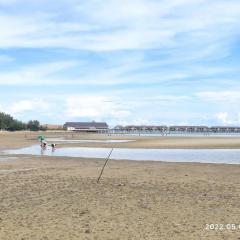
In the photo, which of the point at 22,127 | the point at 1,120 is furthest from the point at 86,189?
the point at 22,127

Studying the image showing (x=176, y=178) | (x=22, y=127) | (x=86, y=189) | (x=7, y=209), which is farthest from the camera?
(x=22, y=127)

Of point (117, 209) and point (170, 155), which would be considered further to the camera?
point (170, 155)

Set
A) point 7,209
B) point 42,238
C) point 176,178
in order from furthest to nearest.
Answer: point 176,178, point 7,209, point 42,238

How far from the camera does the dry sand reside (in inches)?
364

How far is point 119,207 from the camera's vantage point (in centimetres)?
1177

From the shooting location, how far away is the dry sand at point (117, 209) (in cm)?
925

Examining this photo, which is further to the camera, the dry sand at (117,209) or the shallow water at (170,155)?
the shallow water at (170,155)

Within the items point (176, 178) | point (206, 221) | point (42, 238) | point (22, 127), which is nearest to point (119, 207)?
point (206, 221)

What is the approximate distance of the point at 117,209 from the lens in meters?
11.5

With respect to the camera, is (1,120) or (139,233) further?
(1,120)

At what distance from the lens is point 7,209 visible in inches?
463

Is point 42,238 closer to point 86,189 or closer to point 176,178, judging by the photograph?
point 86,189

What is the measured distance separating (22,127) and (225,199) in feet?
590

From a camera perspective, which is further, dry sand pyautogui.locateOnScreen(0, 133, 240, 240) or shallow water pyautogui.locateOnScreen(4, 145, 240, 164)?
shallow water pyautogui.locateOnScreen(4, 145, 240, 164)
